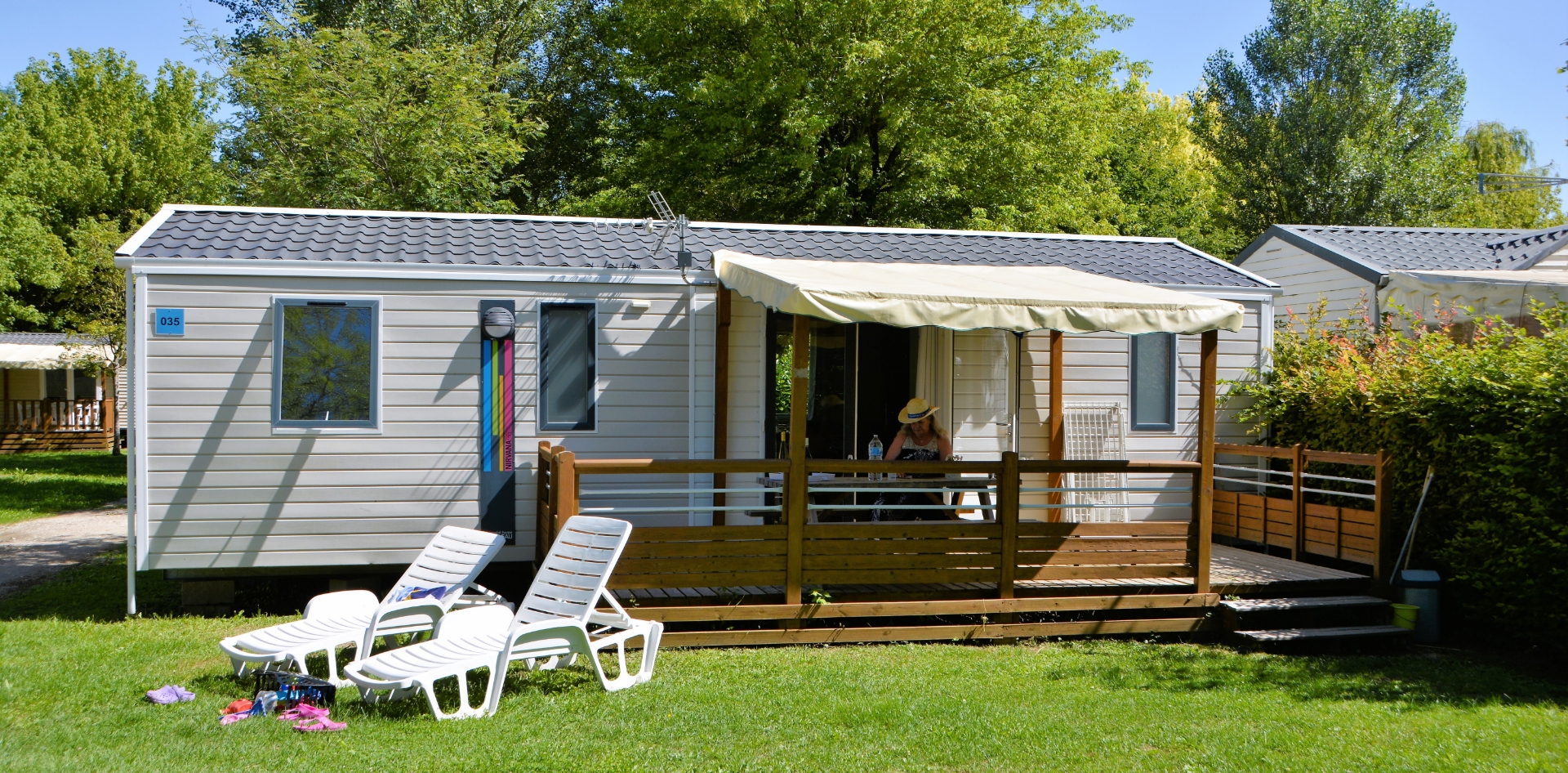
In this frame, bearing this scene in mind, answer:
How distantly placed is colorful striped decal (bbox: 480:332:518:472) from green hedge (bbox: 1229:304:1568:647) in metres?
5.93

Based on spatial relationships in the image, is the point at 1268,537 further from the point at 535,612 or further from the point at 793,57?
the point at 793,57

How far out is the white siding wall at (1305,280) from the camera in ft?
40.5

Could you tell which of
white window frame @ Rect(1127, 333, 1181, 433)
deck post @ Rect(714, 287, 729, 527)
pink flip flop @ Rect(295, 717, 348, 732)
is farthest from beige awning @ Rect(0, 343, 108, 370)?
white window frame @ Rect(1127, 333, 1181, 433)

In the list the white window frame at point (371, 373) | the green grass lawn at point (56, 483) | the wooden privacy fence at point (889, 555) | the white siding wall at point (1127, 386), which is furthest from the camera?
the green grass lawn at point (56, 483)

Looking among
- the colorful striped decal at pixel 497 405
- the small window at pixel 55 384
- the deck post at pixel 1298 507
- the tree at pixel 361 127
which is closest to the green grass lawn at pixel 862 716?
the deck post at pixel 1298 507

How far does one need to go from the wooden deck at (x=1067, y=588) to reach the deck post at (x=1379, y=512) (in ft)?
0.37

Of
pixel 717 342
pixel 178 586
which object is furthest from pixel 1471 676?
pixel 178 586

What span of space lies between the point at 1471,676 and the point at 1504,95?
2303 centimetres

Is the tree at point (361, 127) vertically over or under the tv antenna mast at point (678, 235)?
over

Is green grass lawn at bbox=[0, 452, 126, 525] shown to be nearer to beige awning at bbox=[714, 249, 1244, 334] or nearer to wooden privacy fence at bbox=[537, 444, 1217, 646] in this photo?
wooden privacy fence at bbox=[537, 444, 1217, 646]

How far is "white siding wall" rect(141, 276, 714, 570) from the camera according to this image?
24.7 ft

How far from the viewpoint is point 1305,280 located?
13328 millimetres

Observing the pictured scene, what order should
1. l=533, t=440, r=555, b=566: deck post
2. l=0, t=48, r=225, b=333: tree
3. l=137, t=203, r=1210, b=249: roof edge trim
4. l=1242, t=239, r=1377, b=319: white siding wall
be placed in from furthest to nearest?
l=0, t=48, r=225, b=333: tree < l=1242, t=239, r=1377, b=319: white siding wall < l=137, t=203, r=1210, b=249: roof edge trim < l=533, t=440, r=555, b=566: deck post

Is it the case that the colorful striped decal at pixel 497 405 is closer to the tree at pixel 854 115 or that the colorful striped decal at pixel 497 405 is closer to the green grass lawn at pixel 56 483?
the green grass lawn at pixel 56 483
